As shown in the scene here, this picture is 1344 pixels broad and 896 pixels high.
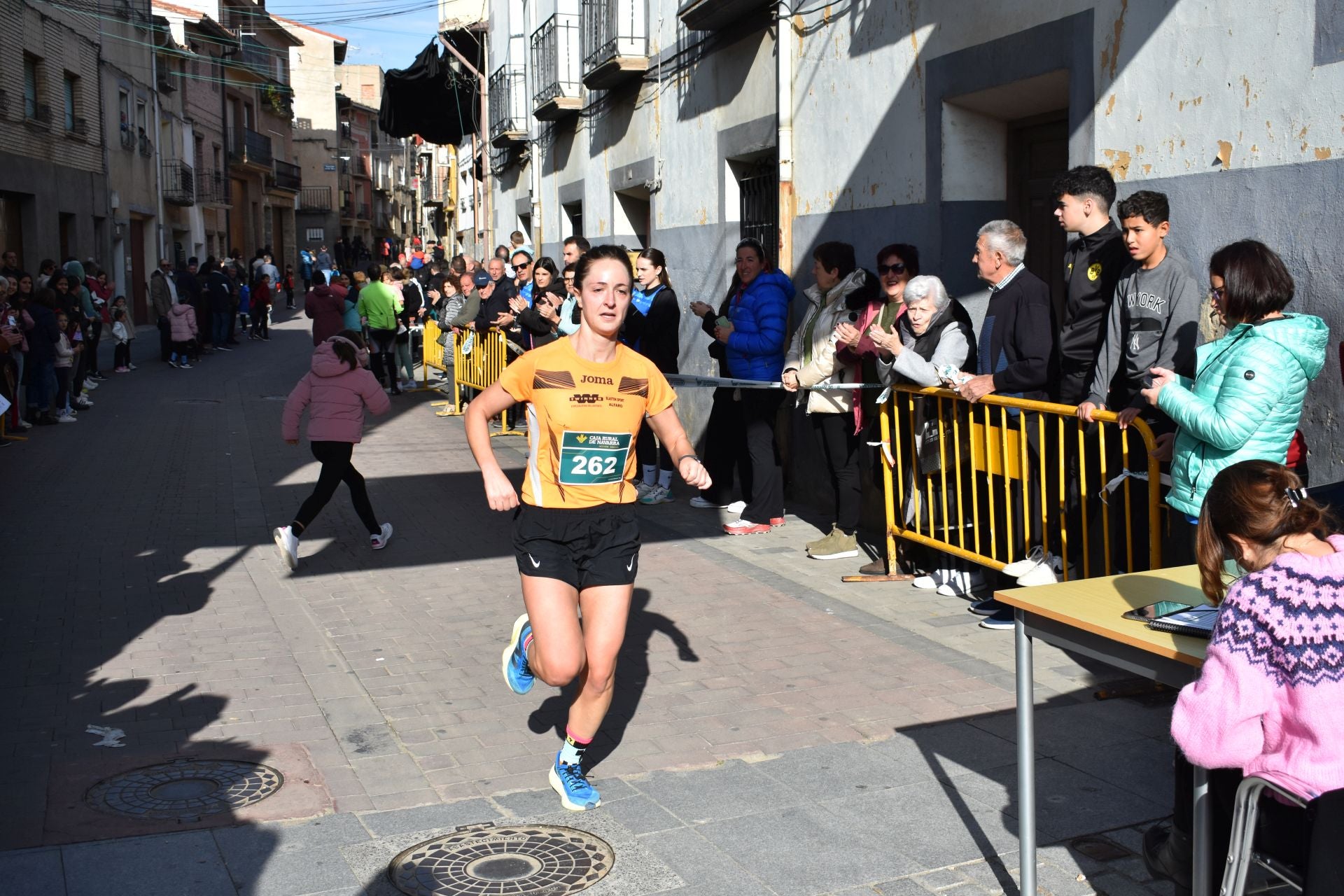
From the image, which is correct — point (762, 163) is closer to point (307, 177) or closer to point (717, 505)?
point (717, 505)

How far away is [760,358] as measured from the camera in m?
9.48

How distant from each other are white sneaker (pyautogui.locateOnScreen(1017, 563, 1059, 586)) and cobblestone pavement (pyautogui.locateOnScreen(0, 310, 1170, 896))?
0.35 metres

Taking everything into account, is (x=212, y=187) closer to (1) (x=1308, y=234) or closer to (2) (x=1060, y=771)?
(1) (x=1308, y=234)

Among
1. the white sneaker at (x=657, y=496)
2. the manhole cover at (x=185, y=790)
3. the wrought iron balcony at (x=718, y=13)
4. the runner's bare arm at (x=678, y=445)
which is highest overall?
the wrought iron balcony at (x=718, y=13)

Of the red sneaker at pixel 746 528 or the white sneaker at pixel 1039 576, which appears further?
the red sneaker at pixel 746 528

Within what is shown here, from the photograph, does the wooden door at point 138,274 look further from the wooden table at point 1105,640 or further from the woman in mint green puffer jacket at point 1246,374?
the wooden table at point 1105,640

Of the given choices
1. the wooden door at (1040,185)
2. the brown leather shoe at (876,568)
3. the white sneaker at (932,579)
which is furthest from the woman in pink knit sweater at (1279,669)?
the wooden door at (1040,185)

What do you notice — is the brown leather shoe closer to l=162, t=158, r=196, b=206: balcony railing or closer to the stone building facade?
the stone building facade

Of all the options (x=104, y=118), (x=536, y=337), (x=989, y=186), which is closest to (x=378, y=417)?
(x=536, y=337)

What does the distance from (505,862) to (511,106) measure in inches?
741

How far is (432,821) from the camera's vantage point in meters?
4.43

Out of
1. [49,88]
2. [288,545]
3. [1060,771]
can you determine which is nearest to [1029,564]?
[1060,771]

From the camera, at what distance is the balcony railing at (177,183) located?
131 ft

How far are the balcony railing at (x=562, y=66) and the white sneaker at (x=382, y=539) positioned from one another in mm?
9368
